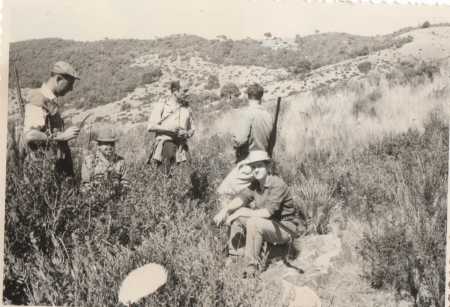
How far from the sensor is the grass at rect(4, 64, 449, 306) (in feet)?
17.5

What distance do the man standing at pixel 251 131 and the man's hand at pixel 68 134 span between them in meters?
1.69

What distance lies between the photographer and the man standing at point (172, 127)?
20.9 feet

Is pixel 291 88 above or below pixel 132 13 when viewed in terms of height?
below

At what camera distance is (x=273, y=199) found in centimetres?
543

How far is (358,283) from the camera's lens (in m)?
5.59

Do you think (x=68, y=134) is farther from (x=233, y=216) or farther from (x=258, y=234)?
(x=258, y=234)

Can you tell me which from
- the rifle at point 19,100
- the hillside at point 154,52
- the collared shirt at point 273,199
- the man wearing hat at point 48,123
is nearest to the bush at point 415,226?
the collared shirt at point 273,199

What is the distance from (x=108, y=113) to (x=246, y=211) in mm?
2185

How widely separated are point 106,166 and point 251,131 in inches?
66.6

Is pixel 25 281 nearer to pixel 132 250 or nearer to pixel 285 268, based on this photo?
pixel 132 250

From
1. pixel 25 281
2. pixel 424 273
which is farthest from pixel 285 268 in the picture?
pixel 25 281

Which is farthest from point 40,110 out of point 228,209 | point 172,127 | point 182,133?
point 228,209

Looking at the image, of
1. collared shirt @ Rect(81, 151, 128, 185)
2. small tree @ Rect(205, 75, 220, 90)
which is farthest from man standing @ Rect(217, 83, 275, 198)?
collared shirt @ Rect(81, 151, 128, 185)

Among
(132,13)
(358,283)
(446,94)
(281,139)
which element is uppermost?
(132,13)
